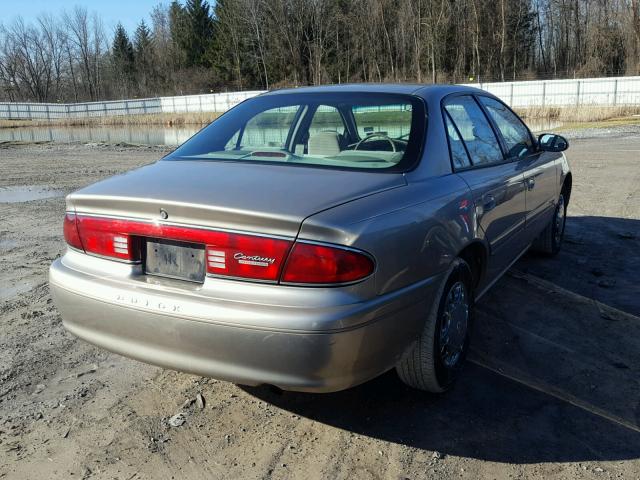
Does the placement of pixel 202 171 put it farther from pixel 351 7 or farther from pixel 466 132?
pixel 351 7

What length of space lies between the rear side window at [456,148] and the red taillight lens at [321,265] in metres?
1.26

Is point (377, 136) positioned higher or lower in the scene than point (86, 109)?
lower

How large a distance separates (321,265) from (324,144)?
4.29 ft

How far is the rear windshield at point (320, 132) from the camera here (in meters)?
3.17

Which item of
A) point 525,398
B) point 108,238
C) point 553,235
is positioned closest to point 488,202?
point 525,398

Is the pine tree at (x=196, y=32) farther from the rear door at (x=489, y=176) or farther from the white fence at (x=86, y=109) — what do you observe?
the rear door at (x=489, y=176)

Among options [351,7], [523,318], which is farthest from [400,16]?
[523,318]

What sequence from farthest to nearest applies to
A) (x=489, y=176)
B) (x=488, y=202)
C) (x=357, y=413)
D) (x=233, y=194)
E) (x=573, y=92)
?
(x=573, y=92)
(x=489, y=176)
(x=488, y=202)
(x=357, y=413)
(x=233, y=194)

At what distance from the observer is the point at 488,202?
354 centimetres

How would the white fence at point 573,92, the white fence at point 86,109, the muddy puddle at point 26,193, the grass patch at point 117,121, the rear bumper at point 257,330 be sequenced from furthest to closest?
1. the white fence at point 86,109
2. the grass patch at point 117,121
3. the white fence at point 573,92
4. the muddy puddle at point 26,193
5. the rear bumper at point 257,330

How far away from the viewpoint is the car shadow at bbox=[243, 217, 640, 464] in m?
2.79

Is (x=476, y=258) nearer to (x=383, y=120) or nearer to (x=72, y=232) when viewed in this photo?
(x=383, y=120)

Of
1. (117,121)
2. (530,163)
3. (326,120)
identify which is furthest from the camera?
(117,121)

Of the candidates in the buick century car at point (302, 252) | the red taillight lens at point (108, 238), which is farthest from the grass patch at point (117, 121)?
the red taillight lens at point (108, 238)
